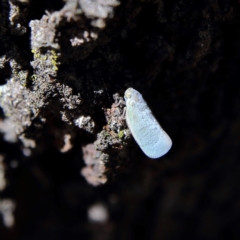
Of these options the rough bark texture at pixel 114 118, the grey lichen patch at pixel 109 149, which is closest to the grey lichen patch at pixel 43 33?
the rough bark texture at pixel 114 118

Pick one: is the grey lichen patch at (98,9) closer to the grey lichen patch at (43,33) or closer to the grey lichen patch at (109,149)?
the grey lichen patch at (43,33)

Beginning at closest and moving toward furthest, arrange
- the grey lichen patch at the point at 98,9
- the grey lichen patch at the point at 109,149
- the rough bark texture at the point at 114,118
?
the grey lichen patch at the point at 98,9 < the rough bark texture at the point at 114,118 < the grey lichen patch at the point at 109,149

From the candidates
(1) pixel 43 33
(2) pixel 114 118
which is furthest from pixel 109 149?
(1) pixel 43 33

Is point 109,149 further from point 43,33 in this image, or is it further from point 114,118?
point 43,33

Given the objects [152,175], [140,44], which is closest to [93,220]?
[152,175]

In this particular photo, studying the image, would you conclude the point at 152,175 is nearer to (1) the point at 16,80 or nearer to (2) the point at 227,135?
(2) the point at 227,135

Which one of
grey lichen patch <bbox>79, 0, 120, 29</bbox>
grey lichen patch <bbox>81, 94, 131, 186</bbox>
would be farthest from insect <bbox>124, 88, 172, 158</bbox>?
grey lichen patch <bbox>79, 0, 120, 29</bbox>
